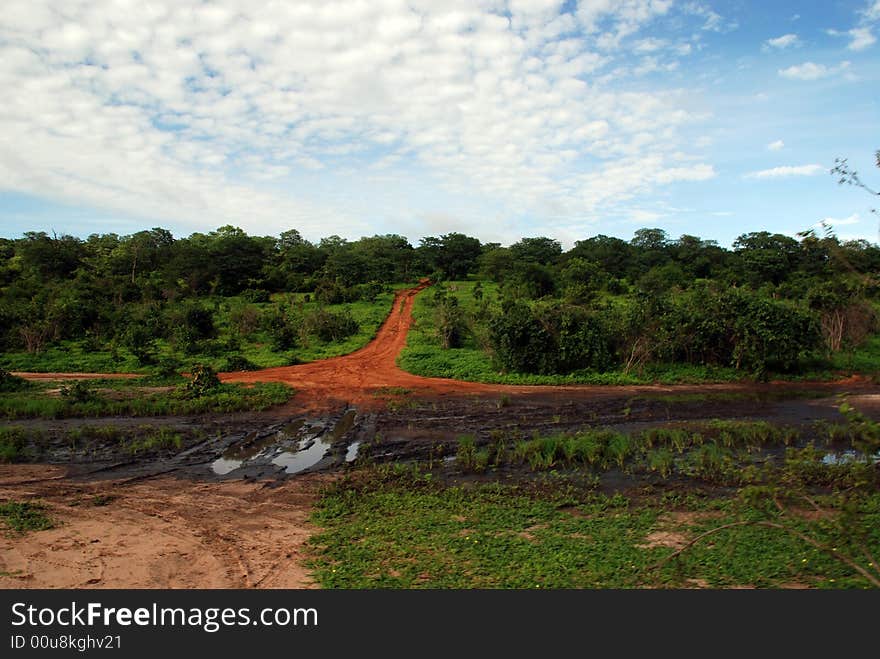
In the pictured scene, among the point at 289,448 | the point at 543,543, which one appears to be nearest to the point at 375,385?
the point at 289,448

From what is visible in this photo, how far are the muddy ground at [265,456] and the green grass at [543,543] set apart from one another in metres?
0.80

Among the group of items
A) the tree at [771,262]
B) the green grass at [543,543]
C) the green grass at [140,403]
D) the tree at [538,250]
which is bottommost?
the green grass at [543,543]

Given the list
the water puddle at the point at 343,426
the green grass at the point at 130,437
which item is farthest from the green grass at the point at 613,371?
the green grass at the point at 130,437

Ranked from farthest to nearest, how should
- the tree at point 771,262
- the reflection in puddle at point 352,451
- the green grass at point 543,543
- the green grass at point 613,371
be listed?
the tree at point 771,262 < the green grass at point 613,371 < the reflection in puddle at point 352,451 < the green grass at point 543,543

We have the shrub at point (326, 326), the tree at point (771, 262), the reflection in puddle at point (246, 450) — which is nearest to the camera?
the reflection in puddle at point (246, 450)

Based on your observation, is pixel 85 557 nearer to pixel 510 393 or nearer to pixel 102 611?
pixel 102 611

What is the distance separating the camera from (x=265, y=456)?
473 inches

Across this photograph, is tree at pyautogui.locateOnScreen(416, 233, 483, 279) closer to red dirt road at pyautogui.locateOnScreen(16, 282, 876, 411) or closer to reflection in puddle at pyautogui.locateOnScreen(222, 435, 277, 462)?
red dirt road at pyautogui.locateOnScreen(16, 282, 876, 411)

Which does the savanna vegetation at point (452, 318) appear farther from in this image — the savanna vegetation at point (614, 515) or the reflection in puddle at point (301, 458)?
the reflection in puddle at point (301, 458)

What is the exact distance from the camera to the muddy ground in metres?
6.83

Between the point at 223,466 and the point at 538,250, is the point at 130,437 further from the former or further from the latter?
the point at 538,250

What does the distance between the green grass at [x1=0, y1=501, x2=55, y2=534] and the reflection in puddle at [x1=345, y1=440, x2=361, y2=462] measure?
17.1 feet

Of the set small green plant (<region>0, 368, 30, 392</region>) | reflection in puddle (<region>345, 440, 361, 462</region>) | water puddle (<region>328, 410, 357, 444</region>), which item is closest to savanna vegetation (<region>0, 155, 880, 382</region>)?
small green plant (<region>0, 368, 30, 392</region>)

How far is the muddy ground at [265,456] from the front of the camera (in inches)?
269
